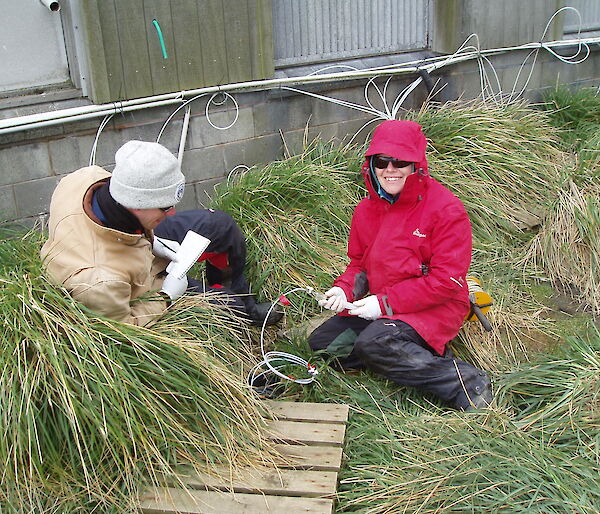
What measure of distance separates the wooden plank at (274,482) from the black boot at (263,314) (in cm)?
125

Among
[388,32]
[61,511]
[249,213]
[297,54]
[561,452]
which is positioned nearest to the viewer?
[61,511]

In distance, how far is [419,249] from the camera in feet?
11.5

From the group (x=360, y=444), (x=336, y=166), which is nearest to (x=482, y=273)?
(x=336, y=166)

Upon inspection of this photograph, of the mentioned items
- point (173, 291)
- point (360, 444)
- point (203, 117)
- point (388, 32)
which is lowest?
point (360, 444)

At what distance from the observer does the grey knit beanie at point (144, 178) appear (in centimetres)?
294

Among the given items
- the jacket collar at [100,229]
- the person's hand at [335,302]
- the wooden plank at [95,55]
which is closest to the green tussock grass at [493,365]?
the person's hand at [335,302]

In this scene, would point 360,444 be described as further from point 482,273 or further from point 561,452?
point 482,273

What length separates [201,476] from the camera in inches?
113

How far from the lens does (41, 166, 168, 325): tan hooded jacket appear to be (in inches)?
118

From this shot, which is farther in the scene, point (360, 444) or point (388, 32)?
point (388, 32)

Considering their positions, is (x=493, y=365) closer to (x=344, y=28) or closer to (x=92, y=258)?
(x=92, y=258)

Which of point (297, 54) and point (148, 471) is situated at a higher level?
point (297, 54)

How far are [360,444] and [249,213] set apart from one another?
5.74 ft

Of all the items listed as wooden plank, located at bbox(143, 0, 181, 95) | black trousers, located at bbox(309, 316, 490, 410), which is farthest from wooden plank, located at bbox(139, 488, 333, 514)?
wooden plank, located at bbox(143, 0, 181, 95)
